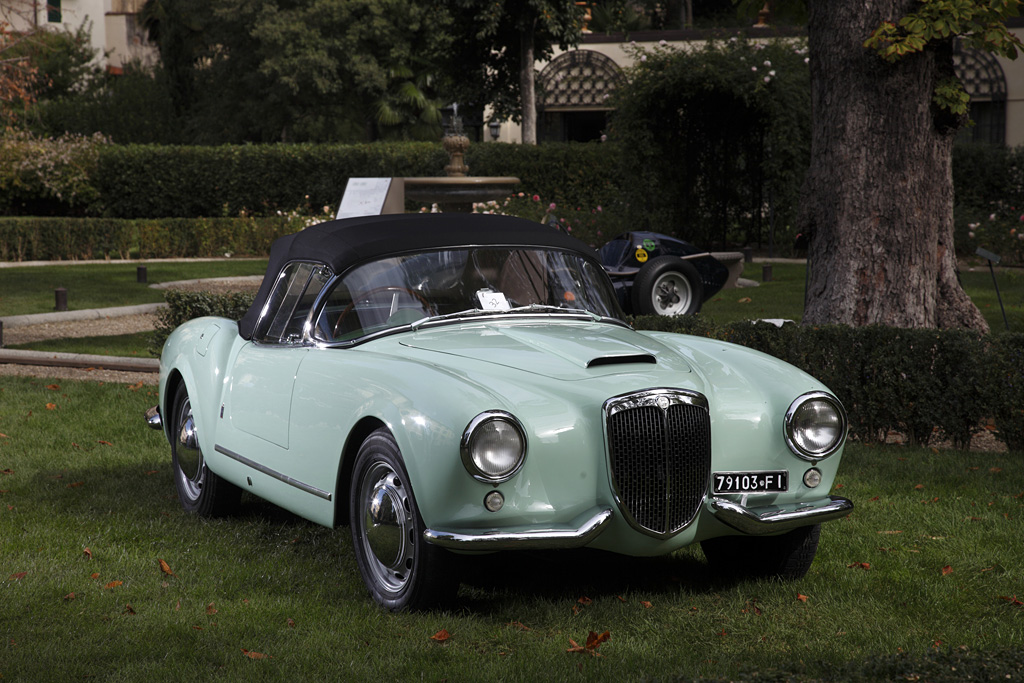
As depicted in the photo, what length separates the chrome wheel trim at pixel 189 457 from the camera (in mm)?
5965

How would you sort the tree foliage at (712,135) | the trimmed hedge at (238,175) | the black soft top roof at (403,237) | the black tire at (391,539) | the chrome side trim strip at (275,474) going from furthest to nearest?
the trimmed hedge at (238,175)
the tree foliage at (712,135)
the black soft top roof at (403,237)
the chrome side trim strip at (275,474)
the black tire at (391,539)

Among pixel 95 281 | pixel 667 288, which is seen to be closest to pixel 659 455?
pixel 667 288

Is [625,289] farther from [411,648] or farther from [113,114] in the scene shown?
[113,114]

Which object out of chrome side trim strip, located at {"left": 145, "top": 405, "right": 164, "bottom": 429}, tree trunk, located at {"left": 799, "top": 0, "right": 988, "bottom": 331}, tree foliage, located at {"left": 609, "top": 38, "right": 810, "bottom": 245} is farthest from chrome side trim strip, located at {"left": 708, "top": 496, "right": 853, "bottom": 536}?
tree foliage, located at {"left": 609, "top": 38, "right": 810, "bottom": 245}

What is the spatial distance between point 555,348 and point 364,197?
10770mm

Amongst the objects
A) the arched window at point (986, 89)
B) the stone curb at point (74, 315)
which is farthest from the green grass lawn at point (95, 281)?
the arched window at point (986, 89)

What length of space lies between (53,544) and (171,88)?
2033 inches

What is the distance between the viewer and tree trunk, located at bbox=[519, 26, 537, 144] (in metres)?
30.7

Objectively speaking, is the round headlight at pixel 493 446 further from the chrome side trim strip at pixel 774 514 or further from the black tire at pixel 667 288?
the black tire at pixel 667 288

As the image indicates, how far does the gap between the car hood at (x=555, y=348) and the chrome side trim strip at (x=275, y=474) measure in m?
0.73

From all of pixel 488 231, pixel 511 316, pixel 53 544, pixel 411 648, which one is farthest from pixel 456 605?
pixel 53 544

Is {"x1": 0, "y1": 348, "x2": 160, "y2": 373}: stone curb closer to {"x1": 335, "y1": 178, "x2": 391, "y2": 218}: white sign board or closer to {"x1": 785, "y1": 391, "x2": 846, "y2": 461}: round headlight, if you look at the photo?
{"x1": 335, "y1": 178, "x2": 391, "y2": 218}: white sign board

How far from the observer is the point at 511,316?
16.8ft

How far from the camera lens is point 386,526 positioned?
14.2 feet
